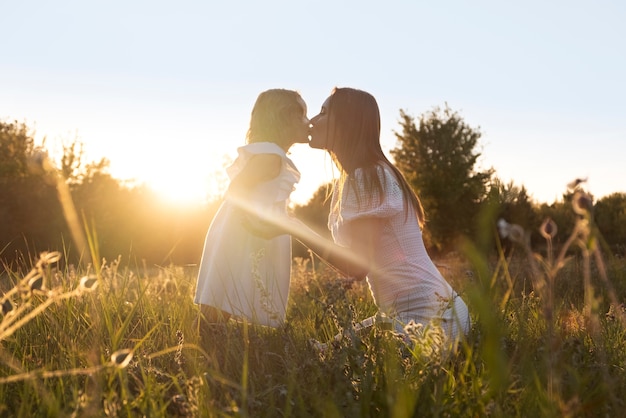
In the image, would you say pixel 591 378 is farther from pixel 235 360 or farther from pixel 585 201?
pixel 235 360

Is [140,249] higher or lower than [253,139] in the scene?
lower

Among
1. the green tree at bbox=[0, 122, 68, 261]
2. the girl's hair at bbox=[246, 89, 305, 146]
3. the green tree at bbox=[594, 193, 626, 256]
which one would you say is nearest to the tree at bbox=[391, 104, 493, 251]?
the green tree at bbox=[594, 193, 626, 256]

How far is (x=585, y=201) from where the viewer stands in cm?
143

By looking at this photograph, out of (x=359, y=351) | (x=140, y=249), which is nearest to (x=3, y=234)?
(x=140, y=249)

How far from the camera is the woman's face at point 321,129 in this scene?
4.12 meters

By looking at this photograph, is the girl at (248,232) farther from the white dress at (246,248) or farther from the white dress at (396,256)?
the white dress at (396,256)

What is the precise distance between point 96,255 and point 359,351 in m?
1.20

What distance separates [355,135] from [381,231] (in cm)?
66

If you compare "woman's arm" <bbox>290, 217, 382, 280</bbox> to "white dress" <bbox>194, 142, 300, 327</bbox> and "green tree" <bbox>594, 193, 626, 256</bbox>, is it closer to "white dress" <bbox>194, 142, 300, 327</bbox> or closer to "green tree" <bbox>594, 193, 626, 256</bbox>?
"white dress" <bbox>194, 142, 300, 327</bbox>

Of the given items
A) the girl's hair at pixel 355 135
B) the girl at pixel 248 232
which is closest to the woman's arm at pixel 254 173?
the girl at pixel 248 232

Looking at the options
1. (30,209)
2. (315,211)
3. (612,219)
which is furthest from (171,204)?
(612,219)

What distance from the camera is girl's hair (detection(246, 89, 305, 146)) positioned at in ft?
15.9

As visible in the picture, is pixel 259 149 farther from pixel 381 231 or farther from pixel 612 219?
pixel 612 219

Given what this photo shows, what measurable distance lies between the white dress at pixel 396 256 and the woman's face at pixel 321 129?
1.72 ft
